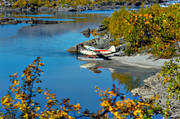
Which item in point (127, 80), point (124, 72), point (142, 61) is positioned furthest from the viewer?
point (142, 61)

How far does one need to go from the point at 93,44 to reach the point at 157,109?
57.1 m

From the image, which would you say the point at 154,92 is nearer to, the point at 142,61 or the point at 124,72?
the point at 124,72

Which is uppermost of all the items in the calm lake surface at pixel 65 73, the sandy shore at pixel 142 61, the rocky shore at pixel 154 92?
the rocky shore at pixel 154 92

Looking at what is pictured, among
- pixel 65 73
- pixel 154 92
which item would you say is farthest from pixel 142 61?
pixel 154 92

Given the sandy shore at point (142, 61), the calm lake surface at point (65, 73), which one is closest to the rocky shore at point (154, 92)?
the calm lake surface at point (65, 73)

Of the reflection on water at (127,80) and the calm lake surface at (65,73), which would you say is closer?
the calm lake surface at (65,73)

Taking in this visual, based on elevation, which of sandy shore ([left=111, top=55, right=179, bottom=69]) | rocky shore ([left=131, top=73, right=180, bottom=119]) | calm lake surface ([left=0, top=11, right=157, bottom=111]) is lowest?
calm lake surface ([left=0, top=11, right=157, bottom=111])

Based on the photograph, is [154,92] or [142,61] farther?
[142,61]

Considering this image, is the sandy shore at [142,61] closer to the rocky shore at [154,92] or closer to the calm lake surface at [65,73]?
the calm lake surface at [65,73]

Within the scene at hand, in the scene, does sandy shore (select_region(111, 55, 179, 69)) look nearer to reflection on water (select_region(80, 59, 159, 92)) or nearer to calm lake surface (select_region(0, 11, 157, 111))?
reflection on water (select_region(80, 59, 159, 92))

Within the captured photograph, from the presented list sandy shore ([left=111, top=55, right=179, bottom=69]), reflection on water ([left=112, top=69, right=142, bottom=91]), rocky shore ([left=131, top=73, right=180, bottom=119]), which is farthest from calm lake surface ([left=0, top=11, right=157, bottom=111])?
sandy shore ([left=111, top=55, right=179, bottom=69])

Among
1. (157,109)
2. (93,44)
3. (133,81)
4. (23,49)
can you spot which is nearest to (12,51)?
(23,49)

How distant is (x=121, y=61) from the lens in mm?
49281

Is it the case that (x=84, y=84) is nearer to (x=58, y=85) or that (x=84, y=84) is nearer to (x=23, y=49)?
(x=58, y=85)
